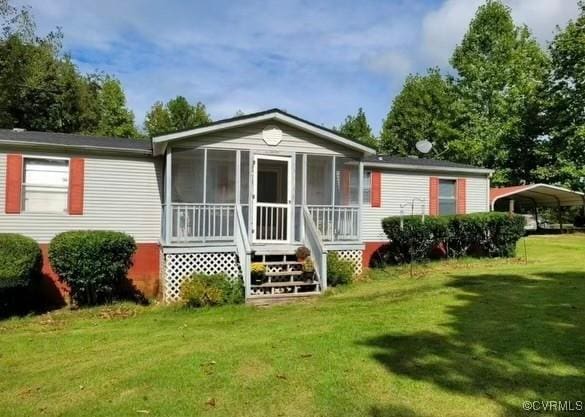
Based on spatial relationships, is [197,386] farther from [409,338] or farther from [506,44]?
[506,44]

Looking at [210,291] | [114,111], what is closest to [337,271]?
[210,291]

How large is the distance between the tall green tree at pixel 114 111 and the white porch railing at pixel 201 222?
87.9ft

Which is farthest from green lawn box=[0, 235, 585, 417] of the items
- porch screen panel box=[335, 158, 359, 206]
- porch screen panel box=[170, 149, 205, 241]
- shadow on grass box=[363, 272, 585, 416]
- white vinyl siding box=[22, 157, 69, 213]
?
porch screen panel box=[335, 158, 359, 206]

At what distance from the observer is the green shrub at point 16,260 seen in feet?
28.0

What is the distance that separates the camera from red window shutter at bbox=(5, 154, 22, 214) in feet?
34.7

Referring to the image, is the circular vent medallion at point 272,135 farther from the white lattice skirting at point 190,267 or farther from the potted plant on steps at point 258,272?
the potted plant on steps at point 258,272

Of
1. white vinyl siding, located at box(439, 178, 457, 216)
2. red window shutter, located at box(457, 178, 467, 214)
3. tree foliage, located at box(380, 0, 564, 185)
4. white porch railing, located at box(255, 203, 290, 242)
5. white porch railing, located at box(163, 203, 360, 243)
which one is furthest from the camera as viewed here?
tree foliage, located at box(380, 0, 564, 185)

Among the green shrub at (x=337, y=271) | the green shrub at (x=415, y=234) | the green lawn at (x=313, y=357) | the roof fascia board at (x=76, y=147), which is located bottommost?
the green lawn at (x=313, y=357)

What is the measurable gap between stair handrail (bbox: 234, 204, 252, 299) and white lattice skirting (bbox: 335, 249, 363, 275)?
251cm

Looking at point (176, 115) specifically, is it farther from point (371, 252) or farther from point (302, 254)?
point (302, 254)

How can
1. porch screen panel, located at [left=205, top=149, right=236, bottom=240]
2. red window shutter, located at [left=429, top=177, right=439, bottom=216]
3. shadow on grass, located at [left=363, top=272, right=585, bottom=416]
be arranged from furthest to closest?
red window shutter, located at [left=429, top=177, right=439, bottom=216] < porch screen panel, located at [left=205, top=149, right=236, bottom=240] < shadow on grass, located at [left=363, top=272, right=585, bottom=416]

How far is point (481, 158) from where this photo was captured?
101 feet

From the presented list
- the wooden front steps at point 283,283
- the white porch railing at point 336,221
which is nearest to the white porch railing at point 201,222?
the wooden front steps at point 283,283

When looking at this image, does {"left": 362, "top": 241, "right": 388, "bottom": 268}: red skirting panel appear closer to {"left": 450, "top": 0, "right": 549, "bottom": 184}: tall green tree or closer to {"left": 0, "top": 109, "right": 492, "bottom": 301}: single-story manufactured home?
{"left": 0, "top": 109, "right": 492, "bottom": 301}: single-story manufactured home
